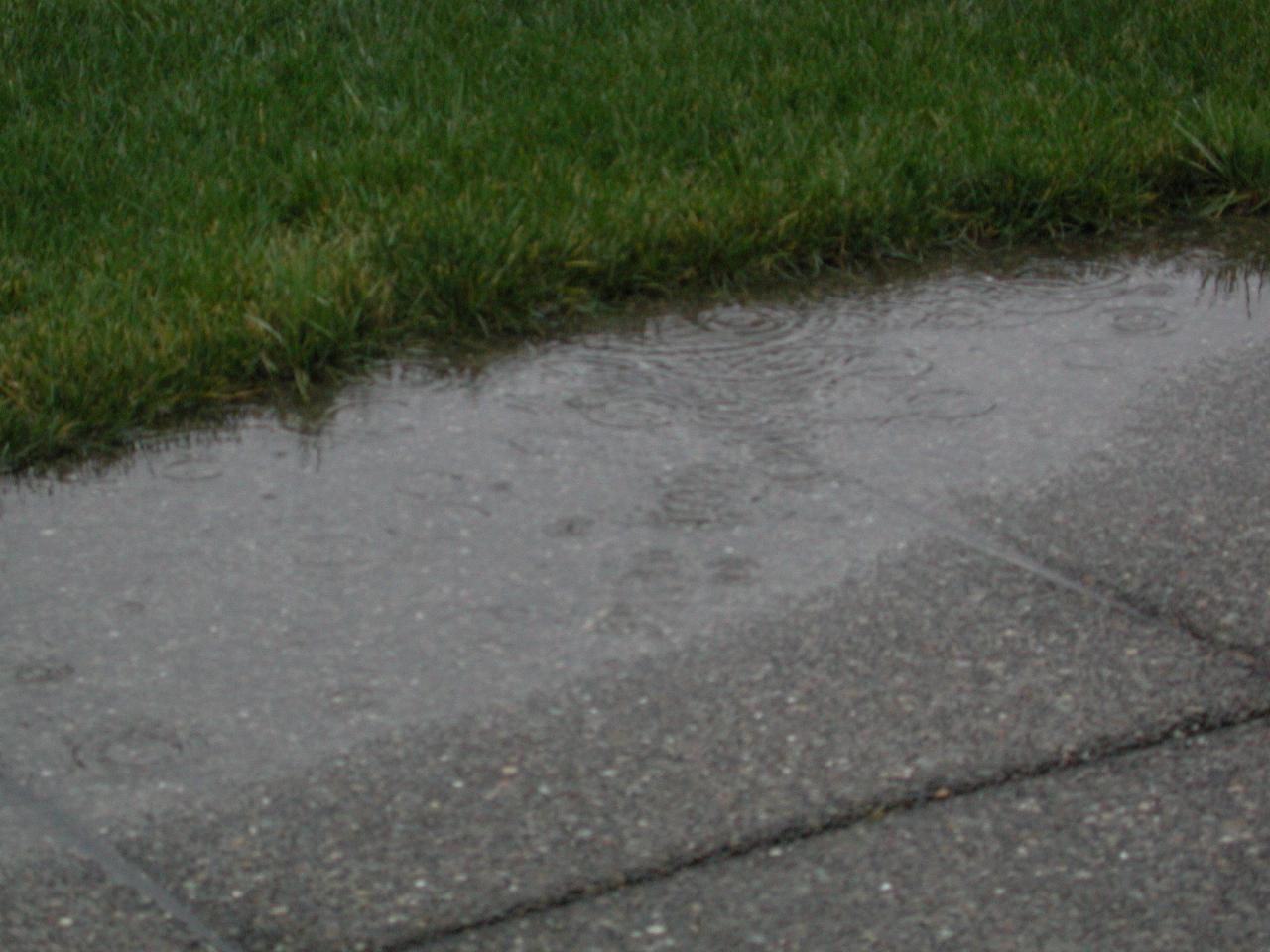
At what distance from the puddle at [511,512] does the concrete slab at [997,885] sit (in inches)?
22.8

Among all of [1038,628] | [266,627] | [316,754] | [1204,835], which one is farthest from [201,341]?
[1204,835]

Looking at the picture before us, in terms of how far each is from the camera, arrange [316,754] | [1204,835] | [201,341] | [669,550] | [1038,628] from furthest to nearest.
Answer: [201,341]
[669,550]
[1038,628]
[316,754]
[1204,835]

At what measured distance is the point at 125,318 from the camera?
4160 millimetres

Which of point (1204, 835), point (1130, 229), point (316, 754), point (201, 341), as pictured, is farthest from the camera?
point (1130, 229)

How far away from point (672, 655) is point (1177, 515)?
3.41ft

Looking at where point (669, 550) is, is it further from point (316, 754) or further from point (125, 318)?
point (125, 318)

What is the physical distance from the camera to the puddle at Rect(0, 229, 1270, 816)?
300 cm

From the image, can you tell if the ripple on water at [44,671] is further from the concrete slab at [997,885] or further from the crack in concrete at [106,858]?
the concrete slab at [997,885]

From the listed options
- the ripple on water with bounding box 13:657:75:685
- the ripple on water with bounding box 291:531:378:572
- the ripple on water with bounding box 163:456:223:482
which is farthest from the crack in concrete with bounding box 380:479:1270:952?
the ripple on water with bounding box 163:456:223:482

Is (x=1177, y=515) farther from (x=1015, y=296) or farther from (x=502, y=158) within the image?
(x=502, y=158)

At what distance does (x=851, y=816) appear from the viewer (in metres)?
2.70

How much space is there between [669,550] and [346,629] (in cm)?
59

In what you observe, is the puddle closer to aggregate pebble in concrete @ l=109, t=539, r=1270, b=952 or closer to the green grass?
aggregate pebble in concrete @ l=109, t=539, r=1270, b=952

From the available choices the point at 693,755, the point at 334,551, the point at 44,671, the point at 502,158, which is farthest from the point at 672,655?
the point at 502,158
